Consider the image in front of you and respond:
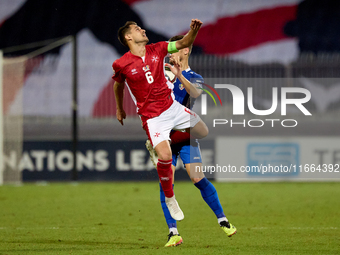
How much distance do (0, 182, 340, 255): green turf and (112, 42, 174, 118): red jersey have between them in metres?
1.31

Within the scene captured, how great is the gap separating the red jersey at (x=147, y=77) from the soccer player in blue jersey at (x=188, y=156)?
0.13m

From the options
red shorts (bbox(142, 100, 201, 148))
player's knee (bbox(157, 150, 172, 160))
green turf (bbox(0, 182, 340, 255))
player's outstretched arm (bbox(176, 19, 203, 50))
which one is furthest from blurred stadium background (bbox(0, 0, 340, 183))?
player's outstretched arm (bbox(176, 19, 203, 50))

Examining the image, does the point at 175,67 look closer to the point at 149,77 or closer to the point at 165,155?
the point at 149,77

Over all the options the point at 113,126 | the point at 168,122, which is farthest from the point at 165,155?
the point at 113,126

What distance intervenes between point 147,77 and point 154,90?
145mm

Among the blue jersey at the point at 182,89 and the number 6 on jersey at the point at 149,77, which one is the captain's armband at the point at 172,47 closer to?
the number 6 on jersey at the point at 149,77

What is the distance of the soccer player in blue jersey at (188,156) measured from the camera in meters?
4.97

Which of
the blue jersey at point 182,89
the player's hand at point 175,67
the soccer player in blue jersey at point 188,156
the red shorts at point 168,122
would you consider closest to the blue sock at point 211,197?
the soccer player in blue jersey at point 188,156

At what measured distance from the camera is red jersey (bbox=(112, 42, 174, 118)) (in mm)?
4809

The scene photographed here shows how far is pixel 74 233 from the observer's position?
5.81 m

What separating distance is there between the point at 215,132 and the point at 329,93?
311 centimetres

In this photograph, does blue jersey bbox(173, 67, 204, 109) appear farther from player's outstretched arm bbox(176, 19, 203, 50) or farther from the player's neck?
player's outstretched arm bbox(176, 19, 203, 50)

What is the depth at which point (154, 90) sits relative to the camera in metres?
4.87

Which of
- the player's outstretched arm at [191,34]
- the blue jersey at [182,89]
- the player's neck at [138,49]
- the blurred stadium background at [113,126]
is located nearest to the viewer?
the player's outstretched arm at [191,34]
